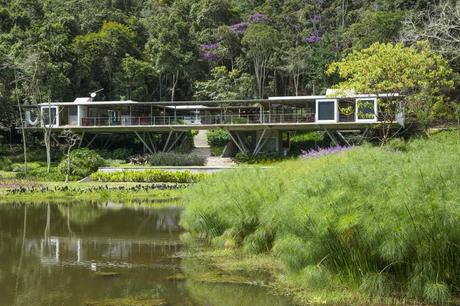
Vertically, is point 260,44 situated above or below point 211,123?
above

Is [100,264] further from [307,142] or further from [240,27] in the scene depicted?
[240,27]

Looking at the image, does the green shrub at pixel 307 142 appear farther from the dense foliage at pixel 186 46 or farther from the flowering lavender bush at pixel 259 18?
the flowering lavender bush at pixel 259 18

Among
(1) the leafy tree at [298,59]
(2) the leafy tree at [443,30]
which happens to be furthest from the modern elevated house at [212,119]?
(2) the leafy tree at [443,30]

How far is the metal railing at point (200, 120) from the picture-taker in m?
42.0

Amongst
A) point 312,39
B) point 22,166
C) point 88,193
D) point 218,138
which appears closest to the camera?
point 88,193

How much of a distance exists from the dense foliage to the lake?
26561 millimetres

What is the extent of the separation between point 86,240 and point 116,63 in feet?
133

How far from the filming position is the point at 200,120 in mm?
45281

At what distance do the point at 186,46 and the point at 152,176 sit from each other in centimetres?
2620

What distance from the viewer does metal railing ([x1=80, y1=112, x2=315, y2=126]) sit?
138 ft

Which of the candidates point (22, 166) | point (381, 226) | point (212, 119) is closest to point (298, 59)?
point (212, 119)

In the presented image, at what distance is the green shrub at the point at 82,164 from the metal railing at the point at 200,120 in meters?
7.03

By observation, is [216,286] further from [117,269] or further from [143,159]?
[143,159]

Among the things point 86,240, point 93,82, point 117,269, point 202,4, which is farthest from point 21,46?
point 117,269
